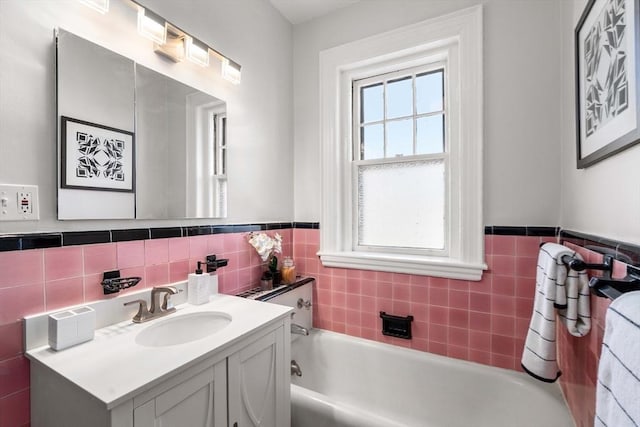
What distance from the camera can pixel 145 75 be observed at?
1.28 metres

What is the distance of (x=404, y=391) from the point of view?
175 centimetres

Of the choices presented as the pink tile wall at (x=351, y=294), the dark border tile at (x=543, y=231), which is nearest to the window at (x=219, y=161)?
the pink tile wall at (x=351, y=294)

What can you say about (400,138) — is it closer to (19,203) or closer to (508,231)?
A: (508,231)

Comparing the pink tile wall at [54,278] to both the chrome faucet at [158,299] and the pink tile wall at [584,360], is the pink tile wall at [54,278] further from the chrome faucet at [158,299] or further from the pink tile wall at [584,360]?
the pink tile wall at [584,360]

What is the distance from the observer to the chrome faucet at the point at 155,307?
1.17 m

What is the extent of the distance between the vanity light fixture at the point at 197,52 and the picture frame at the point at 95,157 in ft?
1.75

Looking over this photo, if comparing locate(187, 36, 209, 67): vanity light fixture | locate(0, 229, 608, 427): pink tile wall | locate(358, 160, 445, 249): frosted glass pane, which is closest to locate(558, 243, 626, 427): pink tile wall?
locate(0, 229, 608, 427): pink tile wall

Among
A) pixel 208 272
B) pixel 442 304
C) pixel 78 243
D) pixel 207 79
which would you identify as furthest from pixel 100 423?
→ pixel 442 304

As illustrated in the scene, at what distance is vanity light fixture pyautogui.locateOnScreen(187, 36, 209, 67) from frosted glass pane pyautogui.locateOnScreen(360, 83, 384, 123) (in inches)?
44.5

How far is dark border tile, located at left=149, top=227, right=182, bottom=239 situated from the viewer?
1.30 meters

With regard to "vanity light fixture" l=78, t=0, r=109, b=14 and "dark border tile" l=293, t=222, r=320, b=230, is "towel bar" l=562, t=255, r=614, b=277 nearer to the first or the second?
"dark border tile" l=293, t=222, r=320, b=230

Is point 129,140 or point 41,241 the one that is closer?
point 41,241

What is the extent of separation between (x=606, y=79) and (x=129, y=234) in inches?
72.6

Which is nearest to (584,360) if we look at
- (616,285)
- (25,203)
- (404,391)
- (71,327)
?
(616,285)
